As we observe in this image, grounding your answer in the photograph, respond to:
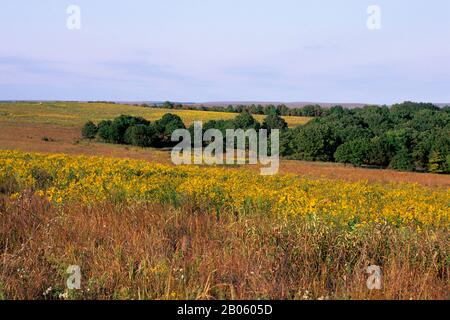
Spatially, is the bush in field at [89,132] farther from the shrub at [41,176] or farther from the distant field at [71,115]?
the shrub at [41,176]

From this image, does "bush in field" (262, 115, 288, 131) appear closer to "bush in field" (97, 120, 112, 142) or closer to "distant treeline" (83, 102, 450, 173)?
"distant treeline" (83, 102, 450, 173)

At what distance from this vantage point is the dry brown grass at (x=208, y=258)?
3629mm

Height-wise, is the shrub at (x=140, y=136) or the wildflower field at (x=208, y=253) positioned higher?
the wildflower field at (x=208, y=253)

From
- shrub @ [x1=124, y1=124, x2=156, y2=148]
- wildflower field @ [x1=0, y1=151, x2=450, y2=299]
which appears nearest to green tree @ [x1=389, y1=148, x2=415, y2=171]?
shrub @ [x1=124, y1=124, x2=156, y2=148]

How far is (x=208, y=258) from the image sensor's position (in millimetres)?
4066

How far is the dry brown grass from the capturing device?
363cm

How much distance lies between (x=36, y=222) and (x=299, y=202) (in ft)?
11.9

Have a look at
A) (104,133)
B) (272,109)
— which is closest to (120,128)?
(104,133)

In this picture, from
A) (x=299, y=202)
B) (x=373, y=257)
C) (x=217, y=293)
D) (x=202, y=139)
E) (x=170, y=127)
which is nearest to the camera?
(x=217, y=293)

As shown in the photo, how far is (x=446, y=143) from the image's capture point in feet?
205

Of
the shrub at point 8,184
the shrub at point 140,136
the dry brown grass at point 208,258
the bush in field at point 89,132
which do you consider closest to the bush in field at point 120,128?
the shrub at point 140,136

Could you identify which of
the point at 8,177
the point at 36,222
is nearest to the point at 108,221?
the point at 36,222

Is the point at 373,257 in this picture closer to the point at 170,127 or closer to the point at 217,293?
the point at 217,293

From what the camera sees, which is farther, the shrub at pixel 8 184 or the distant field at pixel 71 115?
the distant field at pixel 71 115
